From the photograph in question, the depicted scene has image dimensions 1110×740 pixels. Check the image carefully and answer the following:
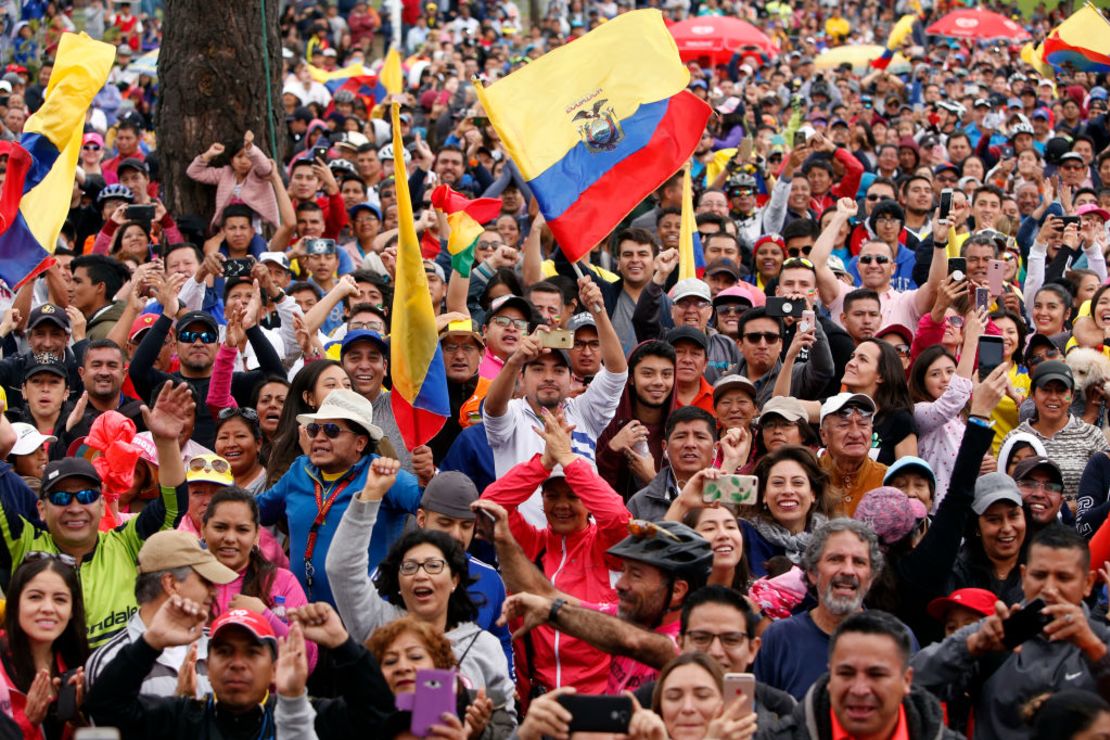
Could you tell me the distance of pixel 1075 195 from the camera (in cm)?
1509

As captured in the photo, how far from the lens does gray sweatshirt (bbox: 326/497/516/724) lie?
21.1 feet

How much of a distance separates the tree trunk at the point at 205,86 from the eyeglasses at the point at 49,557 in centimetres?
622

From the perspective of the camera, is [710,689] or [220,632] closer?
[710,689]

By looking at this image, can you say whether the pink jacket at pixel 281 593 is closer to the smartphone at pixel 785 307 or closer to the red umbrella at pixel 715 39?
the smartphone at pixel 785 307

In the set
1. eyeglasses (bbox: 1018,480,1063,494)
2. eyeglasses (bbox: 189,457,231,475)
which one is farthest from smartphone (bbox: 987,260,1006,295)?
eyeglasses (bbox: 189,457,231,475)

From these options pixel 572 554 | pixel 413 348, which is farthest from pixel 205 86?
pixel 572 554

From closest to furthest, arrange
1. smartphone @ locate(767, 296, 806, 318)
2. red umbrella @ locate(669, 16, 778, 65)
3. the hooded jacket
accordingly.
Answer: the hooded jacket, smartphone @ locate(767, 296, 806, 318), red umbrella @ locate(669, 16, 778, 65)

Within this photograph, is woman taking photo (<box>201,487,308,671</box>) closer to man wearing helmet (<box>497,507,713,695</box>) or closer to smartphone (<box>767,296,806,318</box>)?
man wearing helmet (<box>497,507,713,695</box>)

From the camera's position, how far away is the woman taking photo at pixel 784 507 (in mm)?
7426

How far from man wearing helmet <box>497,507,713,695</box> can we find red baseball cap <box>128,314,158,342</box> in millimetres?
4120

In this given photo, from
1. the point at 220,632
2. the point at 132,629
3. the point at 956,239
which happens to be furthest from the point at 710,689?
the point at 956,239

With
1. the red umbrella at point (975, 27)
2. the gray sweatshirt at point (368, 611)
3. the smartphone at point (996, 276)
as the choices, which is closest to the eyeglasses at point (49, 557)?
the gray sweatshirt at point (368, 611)

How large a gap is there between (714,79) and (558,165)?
1427cm

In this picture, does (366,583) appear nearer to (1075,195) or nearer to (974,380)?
(974,380)
